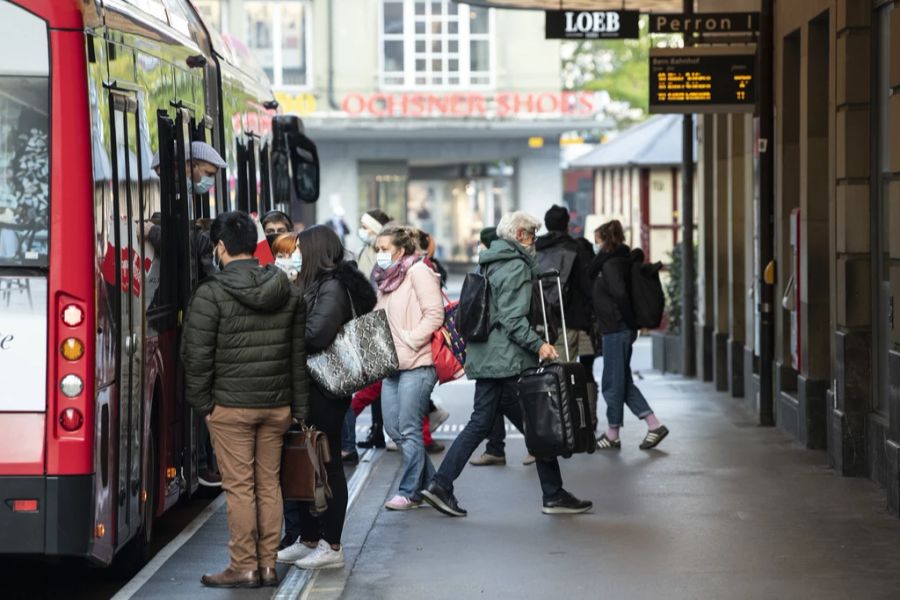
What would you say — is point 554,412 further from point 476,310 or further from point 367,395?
point 367,395

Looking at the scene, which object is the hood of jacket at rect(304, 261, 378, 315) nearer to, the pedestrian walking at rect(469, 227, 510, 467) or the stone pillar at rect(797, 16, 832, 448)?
the pedestrian walking at rect(469, 227, 510, 467)

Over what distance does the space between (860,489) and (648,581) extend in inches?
129

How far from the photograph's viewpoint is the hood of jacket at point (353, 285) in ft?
29.3

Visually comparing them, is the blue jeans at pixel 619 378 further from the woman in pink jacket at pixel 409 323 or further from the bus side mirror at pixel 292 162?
the bus side mirror at pixel 292 162

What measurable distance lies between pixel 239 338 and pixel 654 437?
6234 millimetres

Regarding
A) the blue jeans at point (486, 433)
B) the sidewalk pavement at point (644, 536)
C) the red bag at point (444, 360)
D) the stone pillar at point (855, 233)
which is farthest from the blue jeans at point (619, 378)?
the blue jeans at point (486, 433)

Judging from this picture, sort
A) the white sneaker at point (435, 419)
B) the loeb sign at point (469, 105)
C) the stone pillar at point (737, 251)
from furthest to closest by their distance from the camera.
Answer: the loeb sign at point (469, 105), the stone pillar at point (737, 251), the white sneaker at point (435, 419)

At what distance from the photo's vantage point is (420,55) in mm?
44938

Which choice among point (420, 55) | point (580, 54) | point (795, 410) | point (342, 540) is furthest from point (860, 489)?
point (580, 54)

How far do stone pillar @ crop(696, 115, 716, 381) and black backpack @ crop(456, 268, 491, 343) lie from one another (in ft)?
31.2

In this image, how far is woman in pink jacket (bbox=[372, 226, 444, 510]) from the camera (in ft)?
34.5

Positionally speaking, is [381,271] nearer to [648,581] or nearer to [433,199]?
[648,581]

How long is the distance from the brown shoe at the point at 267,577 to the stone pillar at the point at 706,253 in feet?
38.3

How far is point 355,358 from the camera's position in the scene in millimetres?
8719
